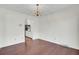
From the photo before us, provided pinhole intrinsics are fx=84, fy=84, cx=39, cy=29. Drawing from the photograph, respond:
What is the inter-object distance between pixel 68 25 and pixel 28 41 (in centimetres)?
93

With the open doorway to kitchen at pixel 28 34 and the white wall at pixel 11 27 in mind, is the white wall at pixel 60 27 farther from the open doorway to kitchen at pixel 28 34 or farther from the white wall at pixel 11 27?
the white wall at pixel 11 27

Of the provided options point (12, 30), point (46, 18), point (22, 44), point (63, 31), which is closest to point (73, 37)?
point (63, 31)

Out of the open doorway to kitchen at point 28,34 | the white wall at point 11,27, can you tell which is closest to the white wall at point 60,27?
the open doorway to kitchen at point 28,34

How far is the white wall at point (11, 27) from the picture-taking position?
188 cm

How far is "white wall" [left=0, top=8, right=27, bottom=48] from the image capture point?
188 cm

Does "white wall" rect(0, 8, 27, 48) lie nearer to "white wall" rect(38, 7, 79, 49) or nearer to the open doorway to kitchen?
the open doorway to kitchen

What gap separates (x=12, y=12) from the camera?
194 cm

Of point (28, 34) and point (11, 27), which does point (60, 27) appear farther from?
point (11, 27)

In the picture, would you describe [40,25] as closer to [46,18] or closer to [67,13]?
[46,18]

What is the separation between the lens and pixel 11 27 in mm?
1962

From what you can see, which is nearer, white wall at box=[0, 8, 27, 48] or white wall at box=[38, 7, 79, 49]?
white wall at box=[38, 7, 79, 49]

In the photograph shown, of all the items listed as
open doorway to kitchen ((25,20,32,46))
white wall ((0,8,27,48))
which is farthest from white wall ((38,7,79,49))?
white wall ((0,8,27,48))

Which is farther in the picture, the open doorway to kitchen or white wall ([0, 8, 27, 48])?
white wall ([0, 8, 27, 48])
